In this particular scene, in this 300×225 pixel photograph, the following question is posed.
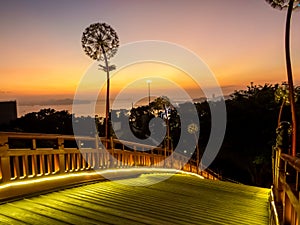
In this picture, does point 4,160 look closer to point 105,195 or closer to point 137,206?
point 105,195

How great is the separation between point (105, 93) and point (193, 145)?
12.8 m

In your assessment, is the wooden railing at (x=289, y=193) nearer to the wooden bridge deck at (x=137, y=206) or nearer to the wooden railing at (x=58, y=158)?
the wooden bridge deck at (x=137, y=206)

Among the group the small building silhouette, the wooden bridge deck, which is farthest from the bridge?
the small building silhouette

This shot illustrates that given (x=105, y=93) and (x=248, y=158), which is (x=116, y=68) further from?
(x=248, y=158)

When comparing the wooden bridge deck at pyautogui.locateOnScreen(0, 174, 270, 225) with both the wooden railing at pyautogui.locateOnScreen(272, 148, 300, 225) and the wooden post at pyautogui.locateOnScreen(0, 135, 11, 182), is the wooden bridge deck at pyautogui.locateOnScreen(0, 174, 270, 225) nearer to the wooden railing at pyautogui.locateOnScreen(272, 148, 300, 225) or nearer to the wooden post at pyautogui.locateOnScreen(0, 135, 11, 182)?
the wooden post at pyautogui.locateOnScreen(0, 135, 11, 182)

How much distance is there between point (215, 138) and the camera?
20797mm

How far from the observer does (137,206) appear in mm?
4348

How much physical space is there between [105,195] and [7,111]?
17.5 meters

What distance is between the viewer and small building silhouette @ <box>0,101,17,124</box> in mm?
19316

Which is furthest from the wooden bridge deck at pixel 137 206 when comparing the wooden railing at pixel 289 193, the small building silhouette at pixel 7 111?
the small building silhouette at pixel 7 111

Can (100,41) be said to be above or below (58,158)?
above

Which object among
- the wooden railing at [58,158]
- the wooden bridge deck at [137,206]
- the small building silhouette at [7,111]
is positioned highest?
the small building silhouette at [7,111]

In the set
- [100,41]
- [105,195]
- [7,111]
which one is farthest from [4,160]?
[7,111]

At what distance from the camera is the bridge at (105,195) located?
3584mm
